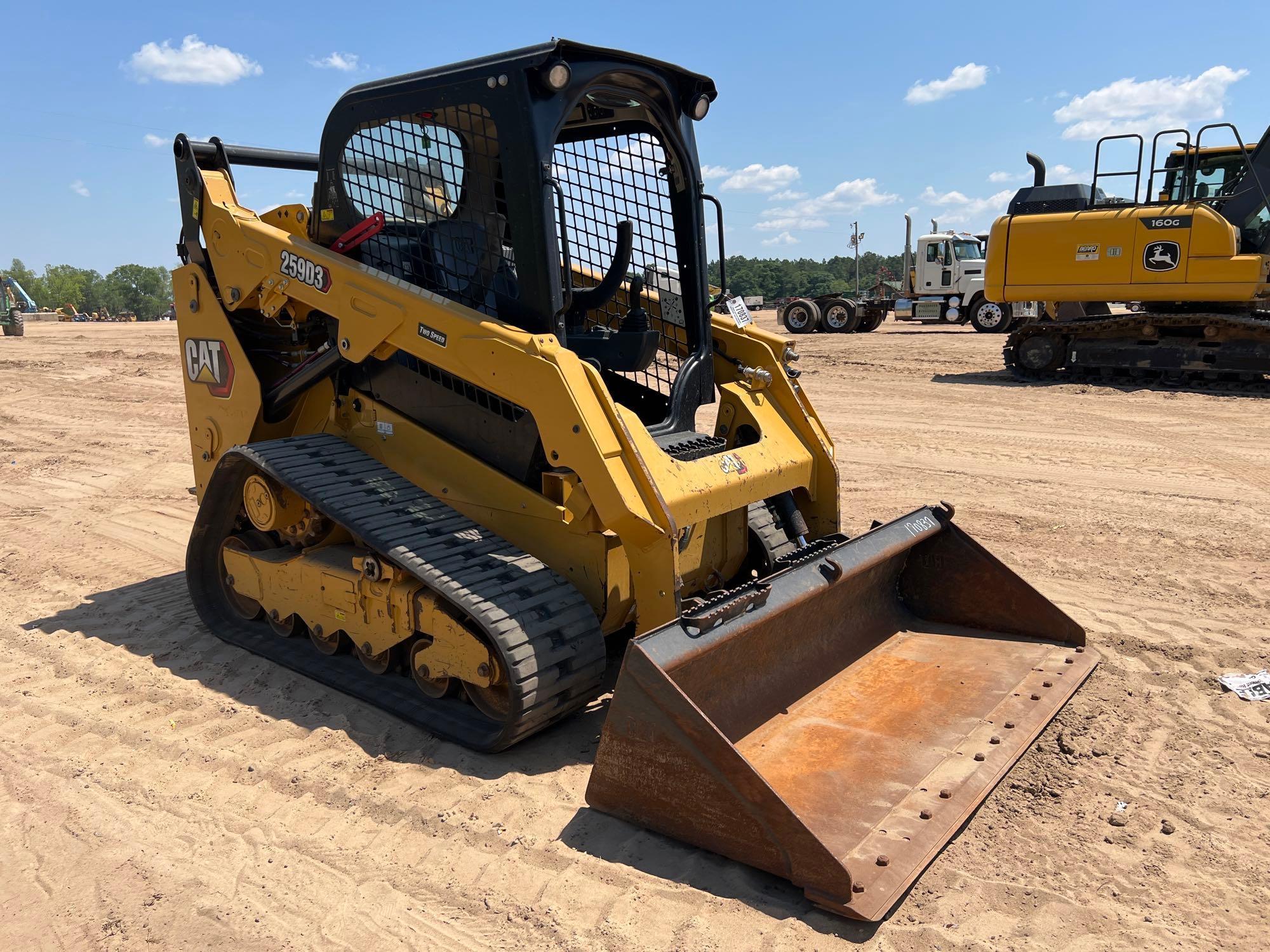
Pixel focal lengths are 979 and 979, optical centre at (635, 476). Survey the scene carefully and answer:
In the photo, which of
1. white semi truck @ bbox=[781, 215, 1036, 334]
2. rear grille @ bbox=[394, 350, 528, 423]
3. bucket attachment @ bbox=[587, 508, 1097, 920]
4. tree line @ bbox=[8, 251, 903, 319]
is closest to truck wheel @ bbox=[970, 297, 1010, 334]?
white semi truck @ bbox=[781, 215, 1036, 334]

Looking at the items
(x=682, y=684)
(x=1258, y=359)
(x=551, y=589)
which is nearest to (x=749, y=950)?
(x=682, y=684)

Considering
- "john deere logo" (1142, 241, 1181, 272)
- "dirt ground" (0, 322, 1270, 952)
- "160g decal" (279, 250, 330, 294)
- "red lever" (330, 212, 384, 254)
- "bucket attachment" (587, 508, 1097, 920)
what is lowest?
"dirt ground" (0, 322, 1270, 952)

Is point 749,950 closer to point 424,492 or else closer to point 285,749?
point 285,749

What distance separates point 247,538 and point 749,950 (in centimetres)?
345

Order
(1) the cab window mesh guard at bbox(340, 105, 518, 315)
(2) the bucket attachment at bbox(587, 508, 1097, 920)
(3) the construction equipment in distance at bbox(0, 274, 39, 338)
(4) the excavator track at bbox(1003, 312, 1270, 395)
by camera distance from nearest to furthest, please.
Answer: (2) the bucket attachment at bbox(587, 508, 1097, 920) < (1) the cab window mesh guard at bbox(340, 105, 518, 315) < (4) the excavator track at bbox(1003, 312, 1270, 395) < (3) the construction equipment in distance at bbox(0, 274, 39, 338)

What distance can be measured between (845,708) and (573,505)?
4.44 feet

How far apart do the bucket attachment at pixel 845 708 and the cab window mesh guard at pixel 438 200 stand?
1.77 metres

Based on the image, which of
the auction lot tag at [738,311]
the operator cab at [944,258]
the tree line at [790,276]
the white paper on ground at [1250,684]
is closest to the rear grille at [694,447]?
the auction lot tag at [738,311]

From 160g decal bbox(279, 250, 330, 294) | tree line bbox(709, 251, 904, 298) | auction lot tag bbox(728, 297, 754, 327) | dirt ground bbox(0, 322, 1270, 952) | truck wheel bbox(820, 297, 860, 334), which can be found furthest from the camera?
tree line bbox(709, 251, 904, 298)

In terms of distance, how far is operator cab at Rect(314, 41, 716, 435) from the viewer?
153 inches

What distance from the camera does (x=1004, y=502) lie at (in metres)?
7.58

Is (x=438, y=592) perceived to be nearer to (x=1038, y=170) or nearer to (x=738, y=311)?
(x=738, y=311)

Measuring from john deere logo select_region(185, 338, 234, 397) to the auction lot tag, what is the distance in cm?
266

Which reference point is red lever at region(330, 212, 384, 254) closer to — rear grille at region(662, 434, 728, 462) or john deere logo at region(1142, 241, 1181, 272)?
rear grille at region(662, 434, 728, 462)
